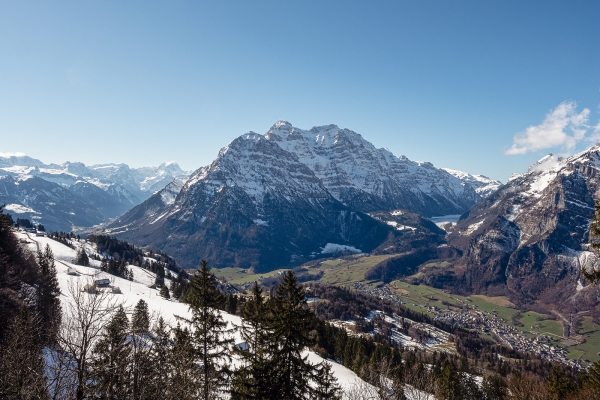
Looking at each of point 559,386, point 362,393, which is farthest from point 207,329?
point 559,386

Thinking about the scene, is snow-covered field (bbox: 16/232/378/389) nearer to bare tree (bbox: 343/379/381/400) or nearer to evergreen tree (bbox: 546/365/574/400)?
bare tree (bbox: 343/379/381/400)

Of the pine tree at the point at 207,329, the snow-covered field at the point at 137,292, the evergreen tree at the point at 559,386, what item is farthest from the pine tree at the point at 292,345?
the evergreen tree at the point at 559,386

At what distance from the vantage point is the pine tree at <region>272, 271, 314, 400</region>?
89.0ft

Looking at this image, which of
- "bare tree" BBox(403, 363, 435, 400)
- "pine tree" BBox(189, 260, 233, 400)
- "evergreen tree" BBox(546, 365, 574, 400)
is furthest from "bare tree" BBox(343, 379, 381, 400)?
"evergreen tree" BBox(546, 365, 574, 400)

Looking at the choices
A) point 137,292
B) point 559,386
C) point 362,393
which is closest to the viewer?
point 362,393

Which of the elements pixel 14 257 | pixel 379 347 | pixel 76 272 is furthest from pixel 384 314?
pixel 14 257

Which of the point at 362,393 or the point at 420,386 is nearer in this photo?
the point at 420,386

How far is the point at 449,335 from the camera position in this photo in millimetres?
184375

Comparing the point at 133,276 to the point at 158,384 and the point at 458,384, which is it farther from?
the point at 158,384

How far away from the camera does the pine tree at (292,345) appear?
27.1m

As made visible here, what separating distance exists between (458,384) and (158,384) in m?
76.7

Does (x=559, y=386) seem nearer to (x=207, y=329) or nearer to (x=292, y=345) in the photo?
(x=292, y=345)

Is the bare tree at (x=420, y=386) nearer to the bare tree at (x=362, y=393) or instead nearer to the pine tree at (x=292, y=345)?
the bare tree at (x=362, y=393)

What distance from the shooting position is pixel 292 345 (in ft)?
91.7
